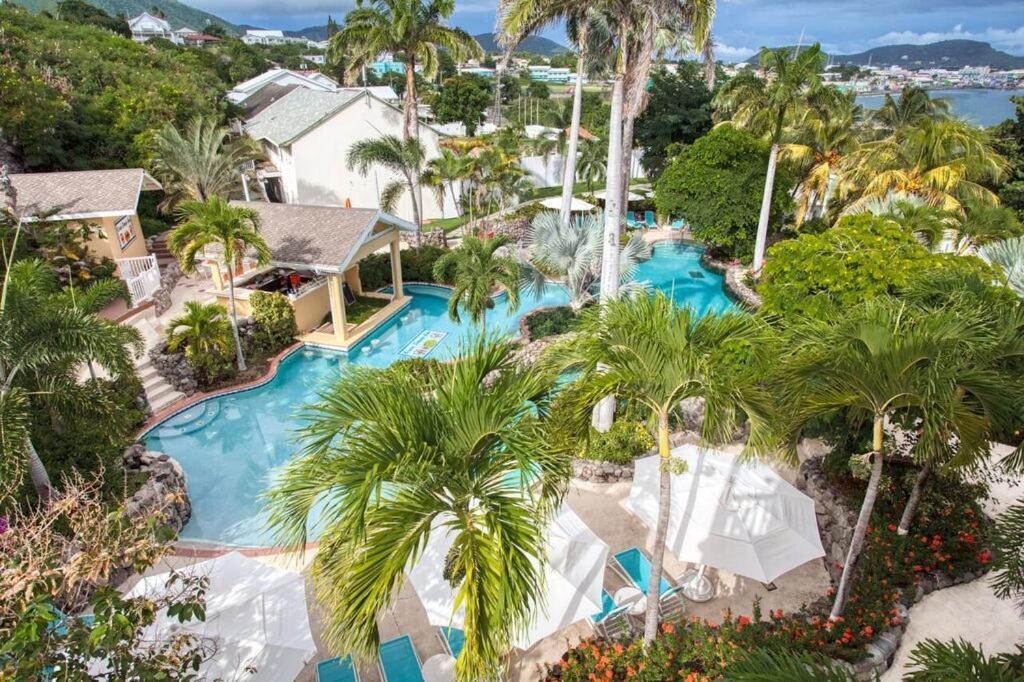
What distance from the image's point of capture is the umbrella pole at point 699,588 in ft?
31.3

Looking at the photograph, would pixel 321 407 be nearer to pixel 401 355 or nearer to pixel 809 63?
pixel 401 355

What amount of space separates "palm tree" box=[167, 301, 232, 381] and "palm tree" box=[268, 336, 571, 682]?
1202 centimetres

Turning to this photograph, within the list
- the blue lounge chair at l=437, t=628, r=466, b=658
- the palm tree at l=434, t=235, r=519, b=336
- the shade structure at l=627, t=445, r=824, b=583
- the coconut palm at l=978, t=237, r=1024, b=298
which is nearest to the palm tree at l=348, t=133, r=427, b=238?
the palm tree at l=434, t=235, r=519, b=336

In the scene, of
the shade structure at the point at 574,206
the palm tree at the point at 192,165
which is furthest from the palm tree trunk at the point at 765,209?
the palm tree at the point at 192,165

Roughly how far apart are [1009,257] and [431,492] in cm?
1528

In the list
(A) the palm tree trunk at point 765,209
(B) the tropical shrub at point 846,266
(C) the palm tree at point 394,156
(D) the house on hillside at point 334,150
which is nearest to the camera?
(B) the tropical shrub at point 846,266

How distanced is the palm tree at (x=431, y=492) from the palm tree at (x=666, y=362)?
0.81 metres

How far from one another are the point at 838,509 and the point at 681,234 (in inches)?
905

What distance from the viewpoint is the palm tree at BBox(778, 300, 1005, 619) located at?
21.3ft

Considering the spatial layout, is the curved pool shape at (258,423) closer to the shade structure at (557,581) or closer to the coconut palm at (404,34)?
the shade structure at (557,581)

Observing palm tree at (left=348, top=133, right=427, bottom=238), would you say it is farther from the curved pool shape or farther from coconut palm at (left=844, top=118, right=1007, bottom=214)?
coconut palm at (left=844, top=118, right=1007, bottom=214)

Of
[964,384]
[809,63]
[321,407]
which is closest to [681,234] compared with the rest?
[809,63]

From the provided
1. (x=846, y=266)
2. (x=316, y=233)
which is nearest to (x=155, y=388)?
(x=316, y=233)

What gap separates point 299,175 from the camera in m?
30.9
